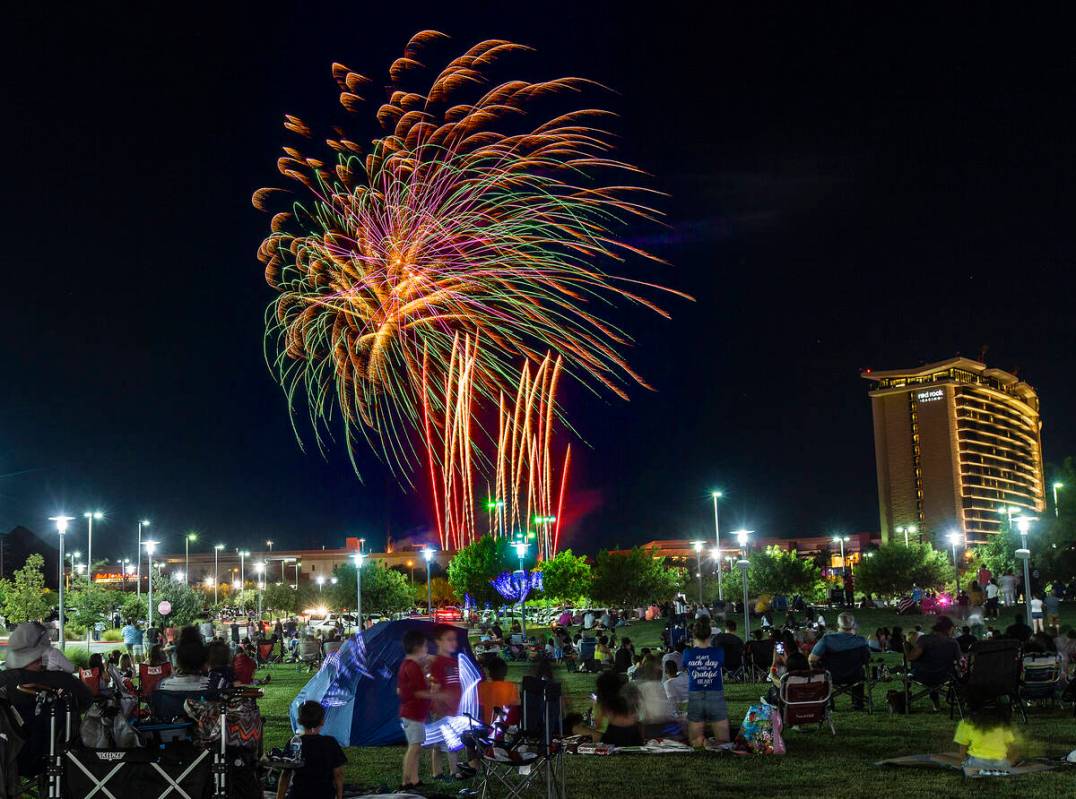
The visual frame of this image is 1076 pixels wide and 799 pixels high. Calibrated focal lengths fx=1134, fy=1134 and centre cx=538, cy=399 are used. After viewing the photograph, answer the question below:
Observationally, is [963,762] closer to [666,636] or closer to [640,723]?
[640,723]

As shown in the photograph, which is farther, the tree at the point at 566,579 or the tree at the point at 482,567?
the tree at the point at 482,567

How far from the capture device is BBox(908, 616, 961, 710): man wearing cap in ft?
54.0

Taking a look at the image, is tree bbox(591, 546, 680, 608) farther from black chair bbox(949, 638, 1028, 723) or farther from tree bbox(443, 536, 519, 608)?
black chair bbox(949, 638, 1028, 723)

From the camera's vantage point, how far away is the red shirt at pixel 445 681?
12.0 m

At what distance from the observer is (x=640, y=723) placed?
43.7 feet

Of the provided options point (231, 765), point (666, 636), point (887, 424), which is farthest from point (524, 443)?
point (887, 424)

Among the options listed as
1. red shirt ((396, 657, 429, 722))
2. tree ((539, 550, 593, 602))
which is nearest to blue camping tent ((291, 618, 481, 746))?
red shirt ((396, 657, 429, 722))

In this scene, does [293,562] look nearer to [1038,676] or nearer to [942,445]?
[942,445]

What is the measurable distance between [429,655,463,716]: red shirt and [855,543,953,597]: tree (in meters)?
55.9

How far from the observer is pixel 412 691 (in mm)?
11422

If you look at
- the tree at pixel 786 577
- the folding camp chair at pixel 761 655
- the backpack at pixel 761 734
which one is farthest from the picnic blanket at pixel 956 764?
the tree at pixel 786 577

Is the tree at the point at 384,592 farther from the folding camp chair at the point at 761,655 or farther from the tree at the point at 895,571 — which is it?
the folding camp chair at the point at 761,655

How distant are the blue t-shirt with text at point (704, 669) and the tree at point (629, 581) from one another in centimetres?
5230

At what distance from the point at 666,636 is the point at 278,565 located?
139759mm
